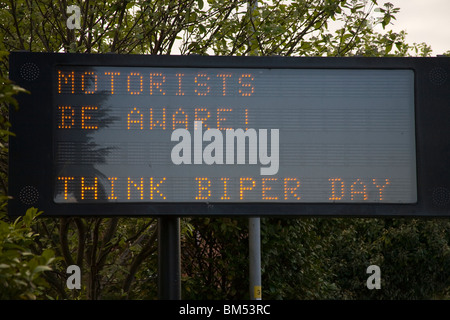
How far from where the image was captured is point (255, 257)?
11.9 meters

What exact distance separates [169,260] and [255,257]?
6466 millimetres

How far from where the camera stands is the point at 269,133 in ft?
17.2

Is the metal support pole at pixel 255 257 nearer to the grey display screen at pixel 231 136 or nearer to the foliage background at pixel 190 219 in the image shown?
the foliage background at pixel 190 219

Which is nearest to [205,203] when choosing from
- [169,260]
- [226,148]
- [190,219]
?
[226,148]

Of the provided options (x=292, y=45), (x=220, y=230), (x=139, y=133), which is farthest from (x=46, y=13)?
(x=139, y=133)

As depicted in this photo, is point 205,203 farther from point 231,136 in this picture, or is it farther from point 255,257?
point 255,257

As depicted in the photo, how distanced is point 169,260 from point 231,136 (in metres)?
1.05

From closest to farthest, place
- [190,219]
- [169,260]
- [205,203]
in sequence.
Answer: [205,203], [169,260], [190,219]

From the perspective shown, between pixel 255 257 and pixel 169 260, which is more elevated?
pixel 169 260

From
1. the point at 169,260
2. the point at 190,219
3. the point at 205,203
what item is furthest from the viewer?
the point at 190,219

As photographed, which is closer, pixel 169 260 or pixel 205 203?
pixel 205 203

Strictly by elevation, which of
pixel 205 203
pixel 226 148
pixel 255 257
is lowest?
pixel 255 257
